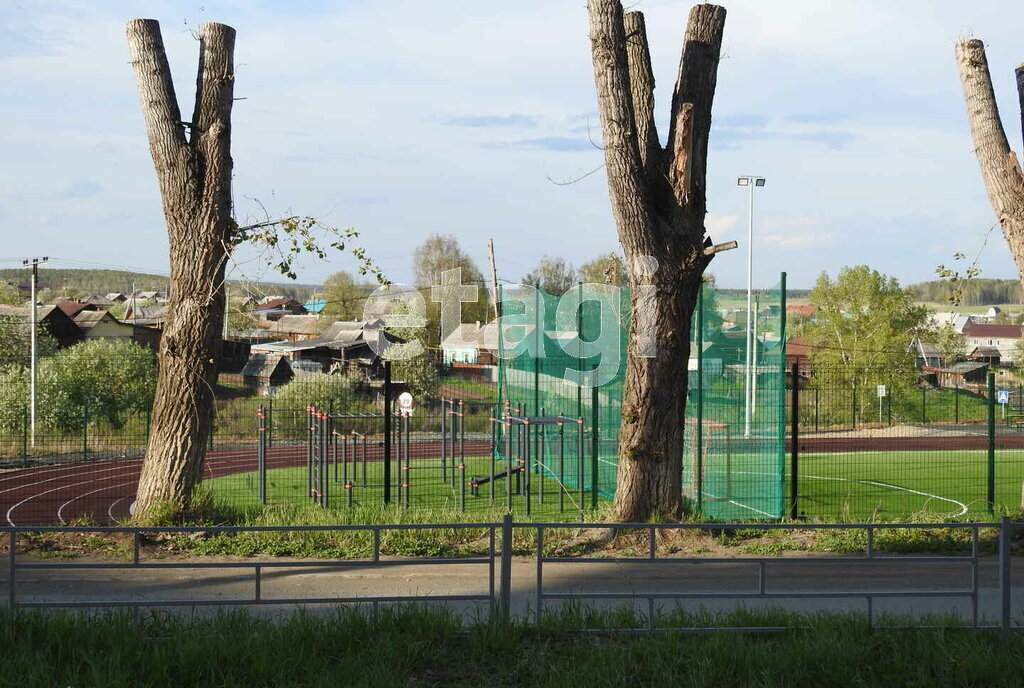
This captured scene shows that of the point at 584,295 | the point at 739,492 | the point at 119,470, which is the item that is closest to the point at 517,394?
the point at 584,295

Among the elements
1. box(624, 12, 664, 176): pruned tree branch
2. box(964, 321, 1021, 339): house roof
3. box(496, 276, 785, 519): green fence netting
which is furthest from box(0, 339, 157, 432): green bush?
box(964, 321, 1021, 339): house roof

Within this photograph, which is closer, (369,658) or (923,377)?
(369,658)

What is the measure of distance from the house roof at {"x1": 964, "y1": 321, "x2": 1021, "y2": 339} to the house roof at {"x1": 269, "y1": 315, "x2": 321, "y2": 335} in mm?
70211

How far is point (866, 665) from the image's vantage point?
20.1 ft

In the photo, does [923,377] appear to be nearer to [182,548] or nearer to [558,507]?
[558,507]

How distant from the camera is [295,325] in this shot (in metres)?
81.6

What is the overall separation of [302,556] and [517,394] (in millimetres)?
8966

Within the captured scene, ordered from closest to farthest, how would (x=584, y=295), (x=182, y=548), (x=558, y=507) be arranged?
(x=182, y=548), (x=558, y=507), (x=584, y=295)

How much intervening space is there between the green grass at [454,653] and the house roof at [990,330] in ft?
370

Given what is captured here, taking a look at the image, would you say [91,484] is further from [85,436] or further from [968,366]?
[968,366]

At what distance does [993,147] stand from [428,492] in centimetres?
969

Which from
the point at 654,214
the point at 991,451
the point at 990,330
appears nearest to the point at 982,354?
the point at 990,330

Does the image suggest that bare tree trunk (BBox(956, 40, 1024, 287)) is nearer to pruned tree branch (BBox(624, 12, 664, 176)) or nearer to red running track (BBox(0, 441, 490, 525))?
pruned tree branch (BBox(624, 12, 664, 176))

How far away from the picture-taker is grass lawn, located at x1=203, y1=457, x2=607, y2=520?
1370cm
